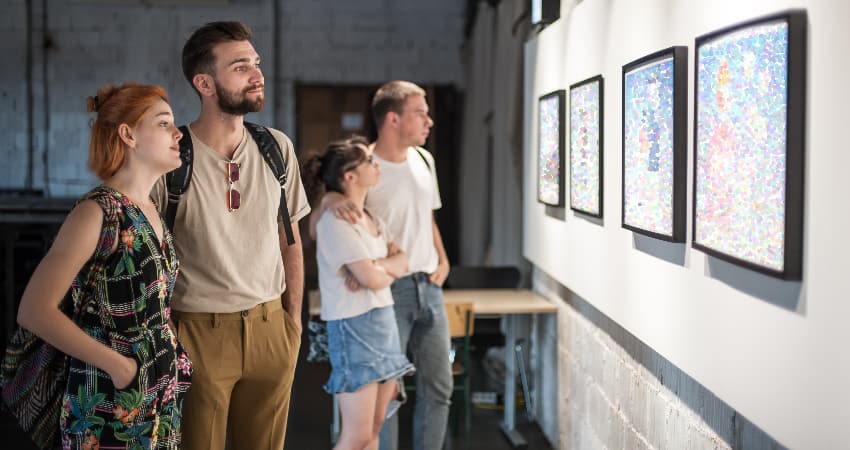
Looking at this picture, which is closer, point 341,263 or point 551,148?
point 341,263

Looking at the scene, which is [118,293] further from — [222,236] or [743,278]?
[743,278]

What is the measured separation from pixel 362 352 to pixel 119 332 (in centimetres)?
138

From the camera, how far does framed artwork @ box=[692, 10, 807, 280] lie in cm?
205

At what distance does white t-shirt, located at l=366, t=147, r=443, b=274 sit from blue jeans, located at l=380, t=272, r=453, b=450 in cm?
9

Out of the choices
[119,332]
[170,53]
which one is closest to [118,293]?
[119,332]

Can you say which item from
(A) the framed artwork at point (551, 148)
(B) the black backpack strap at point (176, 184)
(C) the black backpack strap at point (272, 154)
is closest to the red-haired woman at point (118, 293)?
(B) the black backpack strap at point (176, 184)

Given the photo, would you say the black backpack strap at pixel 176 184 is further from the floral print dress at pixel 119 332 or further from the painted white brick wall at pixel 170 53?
the painted white brick wall at pixel 170 53

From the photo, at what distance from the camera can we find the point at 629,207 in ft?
10.9

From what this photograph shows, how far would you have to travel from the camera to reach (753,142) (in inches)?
87.4

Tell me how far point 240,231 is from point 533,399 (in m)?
3.49

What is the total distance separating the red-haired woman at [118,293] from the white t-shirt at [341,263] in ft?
3.79

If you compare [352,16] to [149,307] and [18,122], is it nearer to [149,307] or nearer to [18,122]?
[18,122]

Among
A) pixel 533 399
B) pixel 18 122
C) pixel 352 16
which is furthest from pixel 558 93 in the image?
pixel 18 122

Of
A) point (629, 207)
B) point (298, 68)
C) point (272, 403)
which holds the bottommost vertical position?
point (272, 403)
